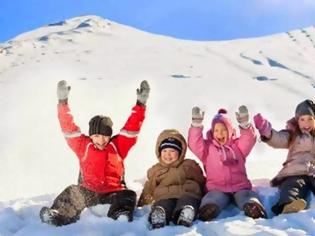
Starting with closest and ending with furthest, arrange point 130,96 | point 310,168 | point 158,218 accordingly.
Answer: point 158,218 < point 310,168 < point 130,96

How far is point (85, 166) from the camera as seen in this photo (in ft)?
19.7

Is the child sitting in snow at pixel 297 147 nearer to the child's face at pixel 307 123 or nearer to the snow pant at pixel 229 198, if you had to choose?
the child's face at pixel 307 123

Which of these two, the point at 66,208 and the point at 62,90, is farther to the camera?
the point at 62,90

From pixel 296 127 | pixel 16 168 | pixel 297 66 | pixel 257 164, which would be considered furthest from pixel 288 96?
pixel 296 127

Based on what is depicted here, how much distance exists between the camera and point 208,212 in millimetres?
5230

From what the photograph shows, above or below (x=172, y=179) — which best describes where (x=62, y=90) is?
above

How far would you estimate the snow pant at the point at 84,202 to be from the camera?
5285 mm

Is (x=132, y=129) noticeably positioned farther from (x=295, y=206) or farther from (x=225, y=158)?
(x=295, y=206)

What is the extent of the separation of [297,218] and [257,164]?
380 cm

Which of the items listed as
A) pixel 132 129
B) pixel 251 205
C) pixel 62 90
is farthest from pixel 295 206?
pixel 62 90

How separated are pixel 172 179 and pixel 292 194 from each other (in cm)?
108

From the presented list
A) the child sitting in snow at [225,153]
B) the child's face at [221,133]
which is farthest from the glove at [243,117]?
the child's face at [221,133]

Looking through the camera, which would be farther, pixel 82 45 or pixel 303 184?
pixel 82 45

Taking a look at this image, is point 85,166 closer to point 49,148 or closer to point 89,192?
point 89,192
